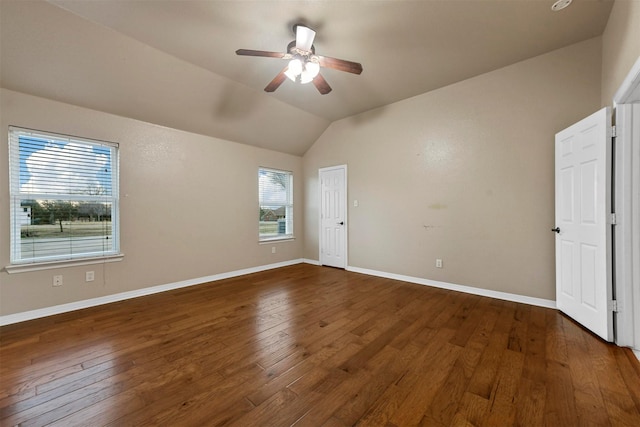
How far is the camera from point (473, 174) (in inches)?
143

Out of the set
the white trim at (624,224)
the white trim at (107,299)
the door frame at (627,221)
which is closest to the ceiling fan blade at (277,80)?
the door frame at (627,221)

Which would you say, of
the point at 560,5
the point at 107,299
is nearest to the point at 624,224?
the point at 560,5

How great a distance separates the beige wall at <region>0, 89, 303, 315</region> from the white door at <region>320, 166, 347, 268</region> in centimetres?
110

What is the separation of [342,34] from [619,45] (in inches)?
96.2

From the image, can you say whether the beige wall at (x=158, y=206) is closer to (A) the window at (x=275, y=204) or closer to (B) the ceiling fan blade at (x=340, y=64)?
(A) the window at (x=275, y=204)

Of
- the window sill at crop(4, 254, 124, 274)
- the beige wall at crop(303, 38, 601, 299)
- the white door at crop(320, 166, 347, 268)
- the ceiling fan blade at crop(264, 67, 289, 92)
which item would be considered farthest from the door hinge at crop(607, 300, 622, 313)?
the window sill at crop(4, 254, 124, 274)

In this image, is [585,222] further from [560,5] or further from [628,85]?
[560,5]

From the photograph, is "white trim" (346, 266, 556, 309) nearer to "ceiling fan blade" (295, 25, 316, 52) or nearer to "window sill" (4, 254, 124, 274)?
"ceiling fan blade" (295, 25, 316, 52)

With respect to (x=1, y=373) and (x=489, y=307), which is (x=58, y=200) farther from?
(x=489, y=307)

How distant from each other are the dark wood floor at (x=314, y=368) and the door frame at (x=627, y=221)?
0.86 ft

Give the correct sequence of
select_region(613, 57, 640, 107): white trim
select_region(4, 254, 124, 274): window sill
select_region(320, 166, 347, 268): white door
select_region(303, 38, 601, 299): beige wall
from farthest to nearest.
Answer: select_region(320, 166, 347, 268): white door < select_region(303, 38, 601, 299): beige wall < select_region(4, 254, 124, 274): window sill < select_region(613, 57, 640, 107): white trim

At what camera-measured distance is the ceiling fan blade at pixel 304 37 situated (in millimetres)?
2389

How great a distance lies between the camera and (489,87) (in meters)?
3.48

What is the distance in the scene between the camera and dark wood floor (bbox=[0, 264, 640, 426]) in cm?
151
